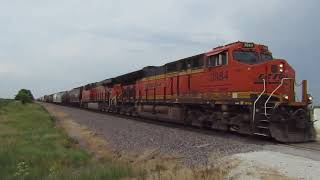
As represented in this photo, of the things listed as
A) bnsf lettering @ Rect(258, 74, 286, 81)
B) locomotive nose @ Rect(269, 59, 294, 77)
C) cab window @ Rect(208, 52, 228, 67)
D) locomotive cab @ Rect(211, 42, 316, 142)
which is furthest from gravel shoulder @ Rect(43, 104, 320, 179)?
cab window @ Rect(208, 52, 228, 67)

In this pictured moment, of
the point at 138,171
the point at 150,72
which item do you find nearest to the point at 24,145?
the point at 138,171

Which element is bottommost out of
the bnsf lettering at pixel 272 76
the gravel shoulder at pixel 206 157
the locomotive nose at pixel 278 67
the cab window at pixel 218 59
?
the gravel shoulder at pixel 206 157

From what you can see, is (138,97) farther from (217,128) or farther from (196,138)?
(196,138)

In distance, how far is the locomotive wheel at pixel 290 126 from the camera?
16344mm

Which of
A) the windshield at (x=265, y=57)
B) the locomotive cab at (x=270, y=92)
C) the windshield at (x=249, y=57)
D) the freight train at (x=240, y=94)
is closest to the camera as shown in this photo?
the locomotive cab at (x=270, y=92)

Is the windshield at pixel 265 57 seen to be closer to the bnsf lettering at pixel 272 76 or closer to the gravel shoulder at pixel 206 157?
the bnsf lettering at pixel 272 76

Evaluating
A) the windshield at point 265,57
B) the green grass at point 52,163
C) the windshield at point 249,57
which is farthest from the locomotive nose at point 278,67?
the green grass at point 52,163

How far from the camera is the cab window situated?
19016mm

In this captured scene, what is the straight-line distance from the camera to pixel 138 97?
111 ft

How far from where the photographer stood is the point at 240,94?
1783 centimetres

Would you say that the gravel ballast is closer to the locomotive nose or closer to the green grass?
the green grass

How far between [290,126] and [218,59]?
446 centimetres

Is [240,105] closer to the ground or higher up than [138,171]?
higher up

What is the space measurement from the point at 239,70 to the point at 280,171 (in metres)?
8.61
